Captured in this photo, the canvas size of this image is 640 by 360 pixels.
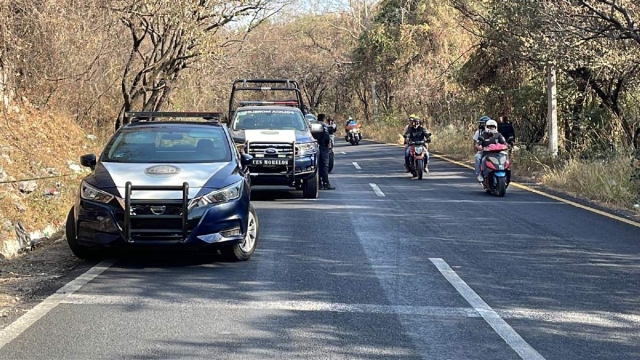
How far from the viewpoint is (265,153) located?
607 inches

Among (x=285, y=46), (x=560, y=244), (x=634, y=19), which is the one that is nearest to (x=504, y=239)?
(x=560, y=244)

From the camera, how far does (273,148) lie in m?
15.4

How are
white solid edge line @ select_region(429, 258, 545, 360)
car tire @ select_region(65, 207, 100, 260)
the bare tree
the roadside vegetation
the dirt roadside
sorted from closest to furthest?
white solid edge line @ select_region(429, 258, 545, 360) → the dirt roadside → car tire @ select_region(65, 207, 100, 260) → the roadside vegetation → the bare tree

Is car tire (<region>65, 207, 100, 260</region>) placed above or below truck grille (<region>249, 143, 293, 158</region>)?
below

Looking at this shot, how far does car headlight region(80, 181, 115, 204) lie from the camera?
8.39m

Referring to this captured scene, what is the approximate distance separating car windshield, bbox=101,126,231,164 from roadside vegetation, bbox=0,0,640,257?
1.94 meters

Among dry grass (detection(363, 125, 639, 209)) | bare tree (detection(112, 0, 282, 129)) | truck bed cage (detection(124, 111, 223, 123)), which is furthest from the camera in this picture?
bare tree (detection(112, 0, 282, 129))

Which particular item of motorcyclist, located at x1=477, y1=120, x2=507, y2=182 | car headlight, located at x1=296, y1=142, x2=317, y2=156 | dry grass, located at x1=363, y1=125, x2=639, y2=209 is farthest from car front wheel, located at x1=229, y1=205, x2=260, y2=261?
motorcyclist, located at x1=477, y1=120, x2=507, y2=182

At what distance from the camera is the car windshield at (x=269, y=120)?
16.5 m

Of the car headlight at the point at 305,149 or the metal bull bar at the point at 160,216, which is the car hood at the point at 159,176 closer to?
the metal bull bar at the point at 160,216

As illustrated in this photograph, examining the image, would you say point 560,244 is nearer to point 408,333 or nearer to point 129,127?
point 408,333

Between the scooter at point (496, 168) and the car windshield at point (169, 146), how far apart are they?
24.8 ft

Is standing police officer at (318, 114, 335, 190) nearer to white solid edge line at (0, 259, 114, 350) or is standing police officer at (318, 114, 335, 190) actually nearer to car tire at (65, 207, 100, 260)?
car tire at (65, 207, 100, 260)

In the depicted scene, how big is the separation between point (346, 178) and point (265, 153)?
5.91 m
